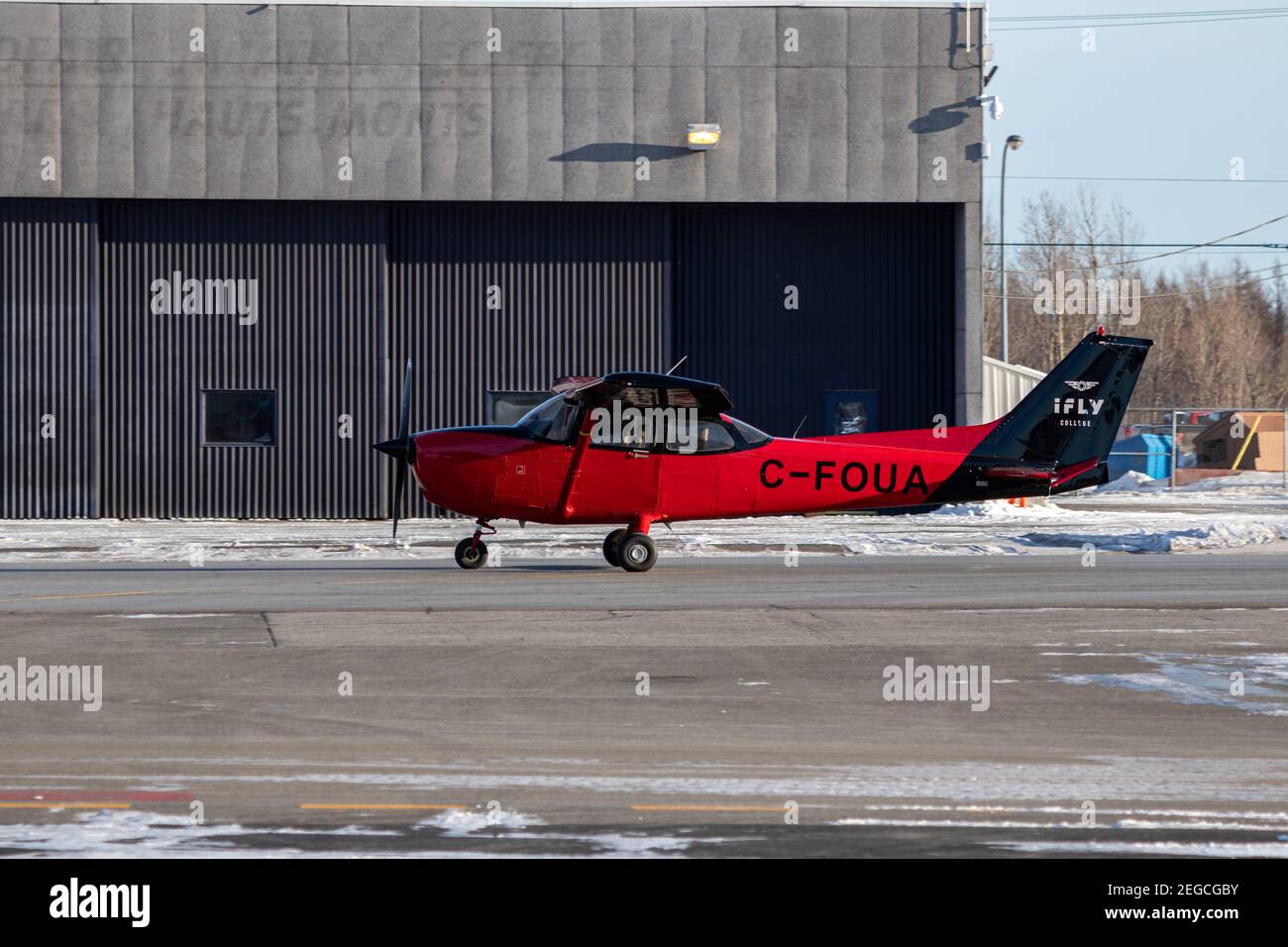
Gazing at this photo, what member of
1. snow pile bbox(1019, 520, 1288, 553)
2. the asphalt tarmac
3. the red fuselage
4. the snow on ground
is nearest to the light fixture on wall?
the snow on ground

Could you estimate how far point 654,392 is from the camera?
17188 mm

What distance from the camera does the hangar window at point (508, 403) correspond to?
30.0 metres

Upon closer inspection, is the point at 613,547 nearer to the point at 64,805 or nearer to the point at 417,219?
the point at 64,805

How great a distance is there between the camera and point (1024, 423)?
1884 cm

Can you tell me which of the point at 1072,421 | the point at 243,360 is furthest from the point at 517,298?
the point at 1072,421

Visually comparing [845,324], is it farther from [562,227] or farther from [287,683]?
[287,683]

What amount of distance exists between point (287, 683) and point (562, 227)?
2126 cm

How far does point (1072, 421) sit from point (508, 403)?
14.1m

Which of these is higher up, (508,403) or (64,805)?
(508,403)

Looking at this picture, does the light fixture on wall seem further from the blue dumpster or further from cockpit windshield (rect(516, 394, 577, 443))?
the blue dumpster

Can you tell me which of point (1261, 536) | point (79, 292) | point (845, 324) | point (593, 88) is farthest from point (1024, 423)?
point (79, 292)

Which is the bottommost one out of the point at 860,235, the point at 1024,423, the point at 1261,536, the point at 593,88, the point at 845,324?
the point at 1261,536
